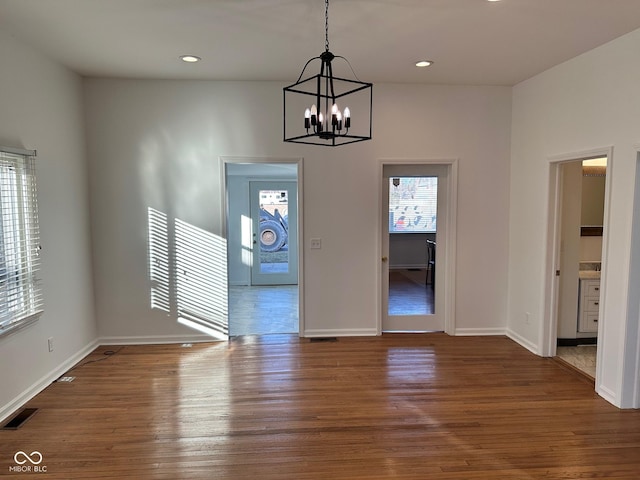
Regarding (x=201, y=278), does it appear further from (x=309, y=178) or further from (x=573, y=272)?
(x=573, y=272)

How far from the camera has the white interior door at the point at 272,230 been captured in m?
8.04

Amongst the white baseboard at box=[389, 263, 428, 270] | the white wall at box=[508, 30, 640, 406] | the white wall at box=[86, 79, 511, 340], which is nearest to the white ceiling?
the white wall at box=[508, 30, 640, 406]

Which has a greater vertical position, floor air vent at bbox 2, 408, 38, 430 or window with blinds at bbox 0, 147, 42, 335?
window with blinds at bbox 0, 147, 42, 335

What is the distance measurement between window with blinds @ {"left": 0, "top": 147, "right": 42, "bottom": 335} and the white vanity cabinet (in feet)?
17.4

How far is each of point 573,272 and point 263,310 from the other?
3.98 m

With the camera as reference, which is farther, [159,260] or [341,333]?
[341,333]

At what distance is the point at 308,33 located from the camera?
3.24 metres

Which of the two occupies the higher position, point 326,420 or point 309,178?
point 309,178

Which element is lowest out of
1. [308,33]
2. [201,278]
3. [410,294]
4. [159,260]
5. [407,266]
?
[410,294]

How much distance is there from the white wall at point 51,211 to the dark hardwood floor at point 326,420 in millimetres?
243

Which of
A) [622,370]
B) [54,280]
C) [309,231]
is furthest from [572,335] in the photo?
A: [54,280]

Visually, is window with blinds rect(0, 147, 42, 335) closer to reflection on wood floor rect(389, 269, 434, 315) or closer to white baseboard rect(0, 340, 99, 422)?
white baseboard rect(0, 340, 99, 422)

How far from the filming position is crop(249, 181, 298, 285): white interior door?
8.04 metres

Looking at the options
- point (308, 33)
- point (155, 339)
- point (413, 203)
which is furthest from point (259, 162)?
point (155, 339)
